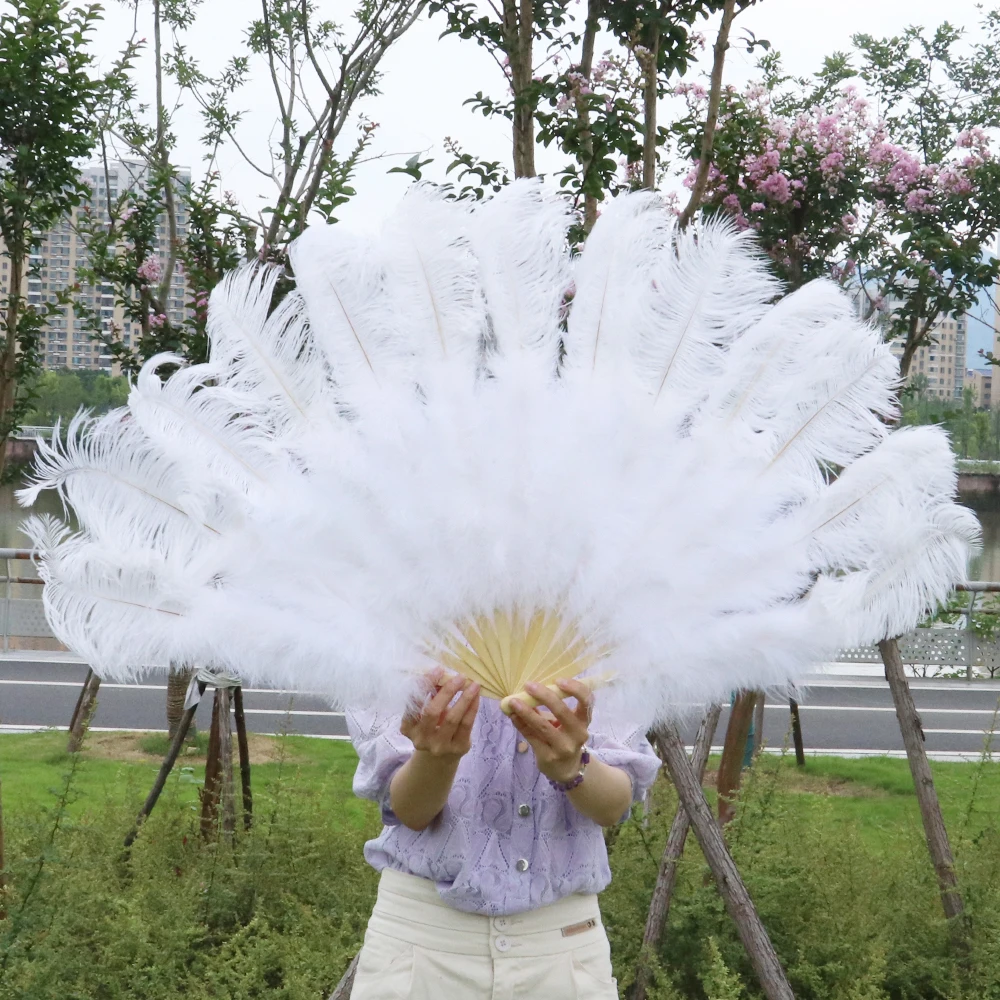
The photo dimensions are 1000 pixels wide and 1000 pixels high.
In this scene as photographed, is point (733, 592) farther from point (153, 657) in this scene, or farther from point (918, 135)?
point (918, 135)

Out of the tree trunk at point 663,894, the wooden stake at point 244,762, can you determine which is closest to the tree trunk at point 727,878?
the tree trunk at point 663,894

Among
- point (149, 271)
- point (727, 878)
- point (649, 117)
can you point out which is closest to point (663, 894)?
point (727, 878)

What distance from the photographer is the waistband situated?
6.23ft

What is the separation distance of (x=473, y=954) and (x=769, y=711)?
920cm

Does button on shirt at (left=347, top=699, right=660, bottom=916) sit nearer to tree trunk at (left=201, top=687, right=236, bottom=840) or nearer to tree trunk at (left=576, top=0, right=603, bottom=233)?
tree trunk at (left=576, top=0, right=603, bottom=233)

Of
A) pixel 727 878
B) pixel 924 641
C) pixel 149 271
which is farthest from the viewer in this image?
pixel 924 641

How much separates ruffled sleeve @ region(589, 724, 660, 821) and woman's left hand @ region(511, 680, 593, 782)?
0.79ft

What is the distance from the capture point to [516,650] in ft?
5.49

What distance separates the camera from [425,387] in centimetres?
180

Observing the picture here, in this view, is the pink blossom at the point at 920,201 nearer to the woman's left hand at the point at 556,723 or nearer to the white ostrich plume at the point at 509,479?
the white ostrich plume at the point at 509,479

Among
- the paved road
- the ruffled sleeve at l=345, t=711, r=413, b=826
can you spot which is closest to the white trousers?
the ruffled sleeve at l=345, t=711, r=413, b=826

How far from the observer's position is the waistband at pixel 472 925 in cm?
190

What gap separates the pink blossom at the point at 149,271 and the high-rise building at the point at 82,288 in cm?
17

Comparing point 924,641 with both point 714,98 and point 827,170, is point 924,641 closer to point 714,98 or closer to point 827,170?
point 827,170
